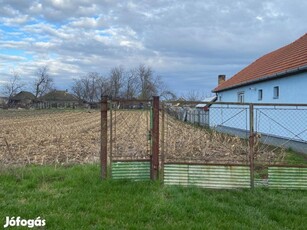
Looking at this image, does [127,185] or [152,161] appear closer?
[127,185]

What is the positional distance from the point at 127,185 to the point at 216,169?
1797 millimetres

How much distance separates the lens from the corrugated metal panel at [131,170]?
705cm

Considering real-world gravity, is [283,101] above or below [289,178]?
above

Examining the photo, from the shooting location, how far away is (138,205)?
18.2ft

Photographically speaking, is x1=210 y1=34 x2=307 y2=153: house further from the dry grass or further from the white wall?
the dry grass

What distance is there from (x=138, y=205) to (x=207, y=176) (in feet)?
6.33

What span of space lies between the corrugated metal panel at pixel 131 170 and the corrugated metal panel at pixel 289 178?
2.52 metres

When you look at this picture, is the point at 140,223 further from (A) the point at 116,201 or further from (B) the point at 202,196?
(B) the point at 202,196

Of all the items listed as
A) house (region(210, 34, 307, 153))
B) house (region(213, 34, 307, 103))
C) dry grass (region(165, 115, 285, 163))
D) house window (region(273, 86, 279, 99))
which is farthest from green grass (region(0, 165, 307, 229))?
house window (region(273, 86, 279, 99))

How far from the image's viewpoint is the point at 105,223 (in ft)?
15.8

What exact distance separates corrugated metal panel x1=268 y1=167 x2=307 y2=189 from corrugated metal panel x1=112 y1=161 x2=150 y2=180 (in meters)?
2.52

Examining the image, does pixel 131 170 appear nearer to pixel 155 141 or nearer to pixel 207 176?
pixel 155 141

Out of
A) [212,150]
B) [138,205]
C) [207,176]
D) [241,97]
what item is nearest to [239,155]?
[212,150]

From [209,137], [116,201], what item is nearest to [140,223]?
[116,201]
